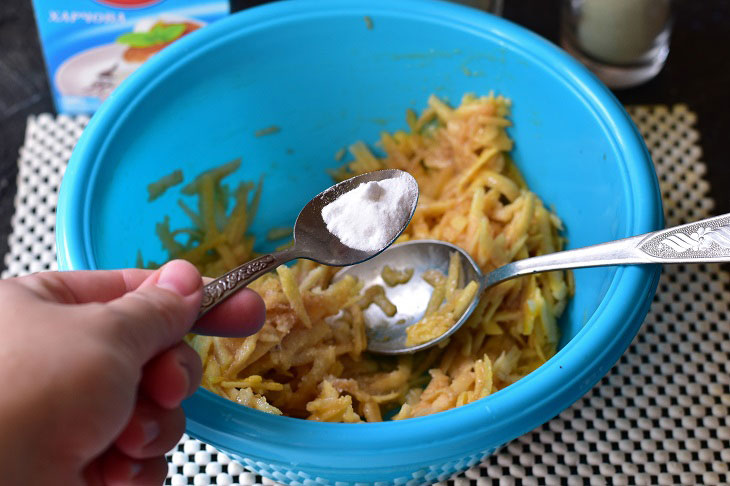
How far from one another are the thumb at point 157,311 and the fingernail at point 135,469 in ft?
0.39

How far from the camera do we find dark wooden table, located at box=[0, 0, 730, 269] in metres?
1.62

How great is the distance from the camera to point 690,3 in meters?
1.93

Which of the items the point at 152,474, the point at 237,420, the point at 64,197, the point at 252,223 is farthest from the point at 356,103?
the point at 152,474

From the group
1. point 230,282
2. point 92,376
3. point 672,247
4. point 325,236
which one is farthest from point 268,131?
point 92,376

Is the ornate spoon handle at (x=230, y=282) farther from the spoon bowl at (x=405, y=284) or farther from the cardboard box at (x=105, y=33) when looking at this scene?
the cardboard box at (x=105, y=33)

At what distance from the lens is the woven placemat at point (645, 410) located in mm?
1195

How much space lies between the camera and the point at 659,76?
69.7 inches

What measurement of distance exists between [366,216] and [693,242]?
1.47ft

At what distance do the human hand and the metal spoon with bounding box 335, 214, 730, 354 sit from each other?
1.73ft

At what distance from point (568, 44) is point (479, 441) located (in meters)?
1.14

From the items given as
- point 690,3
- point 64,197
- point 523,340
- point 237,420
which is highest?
point 64,197

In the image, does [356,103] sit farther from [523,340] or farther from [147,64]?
[523,340]

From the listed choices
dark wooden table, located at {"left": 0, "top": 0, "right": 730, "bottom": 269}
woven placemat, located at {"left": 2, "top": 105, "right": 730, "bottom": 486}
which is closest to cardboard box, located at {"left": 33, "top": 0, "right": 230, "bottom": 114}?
dark wooden table, located at {"left": 0, "top": 0, "right": 730, "bottom": 269}

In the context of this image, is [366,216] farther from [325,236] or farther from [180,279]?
[180,279]
